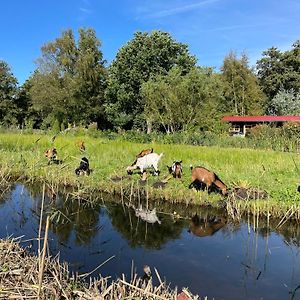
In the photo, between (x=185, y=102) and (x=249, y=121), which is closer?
(x=185, y=102)

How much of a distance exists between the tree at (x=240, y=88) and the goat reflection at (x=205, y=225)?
1437 inches

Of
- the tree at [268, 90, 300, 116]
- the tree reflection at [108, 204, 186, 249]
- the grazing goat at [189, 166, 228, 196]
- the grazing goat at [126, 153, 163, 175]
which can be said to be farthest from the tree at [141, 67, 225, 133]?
the tree reflection at [108, 204, 186, 249]

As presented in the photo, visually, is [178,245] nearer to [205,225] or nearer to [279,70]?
[205,225]

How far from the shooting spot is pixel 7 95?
4641 centimetres

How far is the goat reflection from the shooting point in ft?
27.0

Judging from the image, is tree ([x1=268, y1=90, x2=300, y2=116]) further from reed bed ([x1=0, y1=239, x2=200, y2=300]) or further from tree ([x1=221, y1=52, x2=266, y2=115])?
reed bed ([x1=0, y1=239, x2=200, y2=300])

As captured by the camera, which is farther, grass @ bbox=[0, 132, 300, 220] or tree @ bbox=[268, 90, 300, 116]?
tree @ bbox=[268, 90, 300, 116]

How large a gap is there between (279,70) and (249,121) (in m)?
15.7

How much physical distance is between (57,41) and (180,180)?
3577 cm

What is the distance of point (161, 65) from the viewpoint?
35.6 m

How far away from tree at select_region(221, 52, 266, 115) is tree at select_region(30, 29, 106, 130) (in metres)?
14.7

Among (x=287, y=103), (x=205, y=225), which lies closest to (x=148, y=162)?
(x=205, y=225)

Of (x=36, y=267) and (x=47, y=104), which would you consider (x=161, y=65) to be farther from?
(x=36, y=267)

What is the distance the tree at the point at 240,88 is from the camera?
44.4 meters
